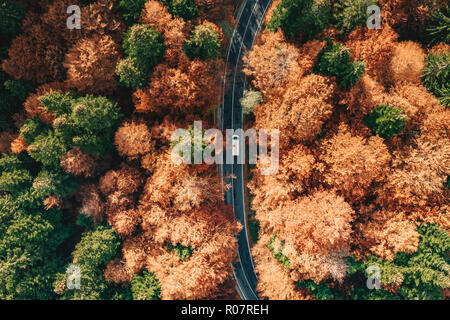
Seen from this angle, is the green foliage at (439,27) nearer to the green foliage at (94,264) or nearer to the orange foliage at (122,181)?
the orange foliage at (122,181)

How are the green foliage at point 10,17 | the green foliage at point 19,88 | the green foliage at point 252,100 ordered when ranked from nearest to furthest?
the green foliage at point 10,17 → the green foliage at point 252,100 → the green foliage at point 19,88

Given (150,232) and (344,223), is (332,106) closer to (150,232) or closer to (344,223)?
(344,223)

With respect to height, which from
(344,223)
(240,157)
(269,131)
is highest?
(269,131)

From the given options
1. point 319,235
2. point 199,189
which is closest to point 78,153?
point 199,189

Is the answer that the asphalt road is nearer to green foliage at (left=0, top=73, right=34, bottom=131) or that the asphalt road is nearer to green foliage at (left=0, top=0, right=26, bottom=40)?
green foliage at (left=0, top=73, right=34, bottom=131)

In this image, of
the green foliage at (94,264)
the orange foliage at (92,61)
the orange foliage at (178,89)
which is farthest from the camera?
the green foliage at (94,264)

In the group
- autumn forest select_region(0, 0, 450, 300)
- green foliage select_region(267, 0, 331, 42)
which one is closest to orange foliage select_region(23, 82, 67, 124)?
autumn forest select_region(0, 0, 450, 300)

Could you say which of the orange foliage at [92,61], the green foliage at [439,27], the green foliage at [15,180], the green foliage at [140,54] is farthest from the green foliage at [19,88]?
the green foliage at [439,27]

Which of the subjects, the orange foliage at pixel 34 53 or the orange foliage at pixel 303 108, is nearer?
the orange foliage at pixel 303 108
